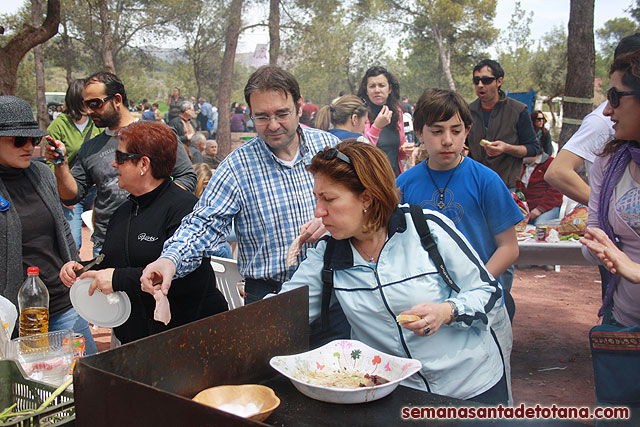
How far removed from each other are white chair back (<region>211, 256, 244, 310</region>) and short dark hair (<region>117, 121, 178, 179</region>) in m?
1.31

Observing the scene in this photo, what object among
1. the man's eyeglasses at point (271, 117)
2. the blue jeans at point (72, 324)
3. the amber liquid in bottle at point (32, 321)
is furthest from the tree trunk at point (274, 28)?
the amber liquid in bottle at point (32, 321)

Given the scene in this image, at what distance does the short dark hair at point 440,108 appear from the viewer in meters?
2.97

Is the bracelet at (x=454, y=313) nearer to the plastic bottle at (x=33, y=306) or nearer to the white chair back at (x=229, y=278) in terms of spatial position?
the plastic bottle at (x=33, y=306)

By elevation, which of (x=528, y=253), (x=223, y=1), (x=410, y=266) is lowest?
(x=528, y=253)

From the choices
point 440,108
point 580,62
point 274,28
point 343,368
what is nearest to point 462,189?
point 440,108

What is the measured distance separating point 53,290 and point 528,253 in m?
3.30

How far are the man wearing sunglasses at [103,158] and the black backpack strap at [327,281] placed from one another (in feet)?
5.92

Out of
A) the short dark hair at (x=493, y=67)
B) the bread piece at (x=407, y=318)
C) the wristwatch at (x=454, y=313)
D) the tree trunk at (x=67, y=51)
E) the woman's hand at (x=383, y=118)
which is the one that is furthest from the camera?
the tree trunk at (x=67, y=51)

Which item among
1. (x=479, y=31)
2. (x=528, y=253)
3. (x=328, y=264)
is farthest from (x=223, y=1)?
(x=328, y=264)

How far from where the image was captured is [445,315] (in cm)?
196

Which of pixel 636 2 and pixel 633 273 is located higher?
pixel 636 2

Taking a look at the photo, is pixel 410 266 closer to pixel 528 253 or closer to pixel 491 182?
pixel 491 182

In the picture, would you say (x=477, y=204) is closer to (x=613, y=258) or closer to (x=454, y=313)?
(x=613, y=258)

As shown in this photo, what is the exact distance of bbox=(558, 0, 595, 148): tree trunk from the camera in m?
7.22
